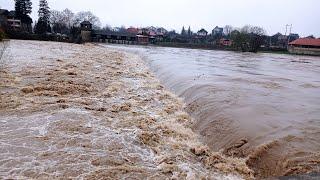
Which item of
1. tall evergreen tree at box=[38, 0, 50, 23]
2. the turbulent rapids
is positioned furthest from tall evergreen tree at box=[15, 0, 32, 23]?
the turbulent rapids

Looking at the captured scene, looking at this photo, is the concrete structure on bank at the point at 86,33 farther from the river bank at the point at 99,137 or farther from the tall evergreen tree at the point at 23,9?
the river bank at the point at 99,137

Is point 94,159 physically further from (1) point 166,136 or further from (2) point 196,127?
(2) point 196,127

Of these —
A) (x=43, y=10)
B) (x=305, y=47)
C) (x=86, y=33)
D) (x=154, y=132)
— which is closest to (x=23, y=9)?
(x=43, y=10)

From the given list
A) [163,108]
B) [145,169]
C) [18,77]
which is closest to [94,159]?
[145,169]

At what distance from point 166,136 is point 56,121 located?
3196 mm

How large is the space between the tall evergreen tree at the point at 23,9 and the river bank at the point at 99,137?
311 feet

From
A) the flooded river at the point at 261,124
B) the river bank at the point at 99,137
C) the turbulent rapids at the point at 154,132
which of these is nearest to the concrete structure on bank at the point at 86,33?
the turbulent rapids at the point at 154,132

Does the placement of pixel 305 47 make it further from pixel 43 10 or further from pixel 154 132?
pixel 154 132

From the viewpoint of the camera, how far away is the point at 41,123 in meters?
10.3

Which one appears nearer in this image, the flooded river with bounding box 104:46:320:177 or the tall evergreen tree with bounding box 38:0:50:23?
the flooded river with bounding box 104:46:320:177

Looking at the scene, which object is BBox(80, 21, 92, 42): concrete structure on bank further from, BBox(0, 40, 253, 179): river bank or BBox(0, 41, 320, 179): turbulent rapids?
BBox(0, 40, 253, 179): river bank

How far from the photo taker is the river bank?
24.3 ft

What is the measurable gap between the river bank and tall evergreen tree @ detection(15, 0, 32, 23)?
311 feet

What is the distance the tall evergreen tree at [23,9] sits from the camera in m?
102
